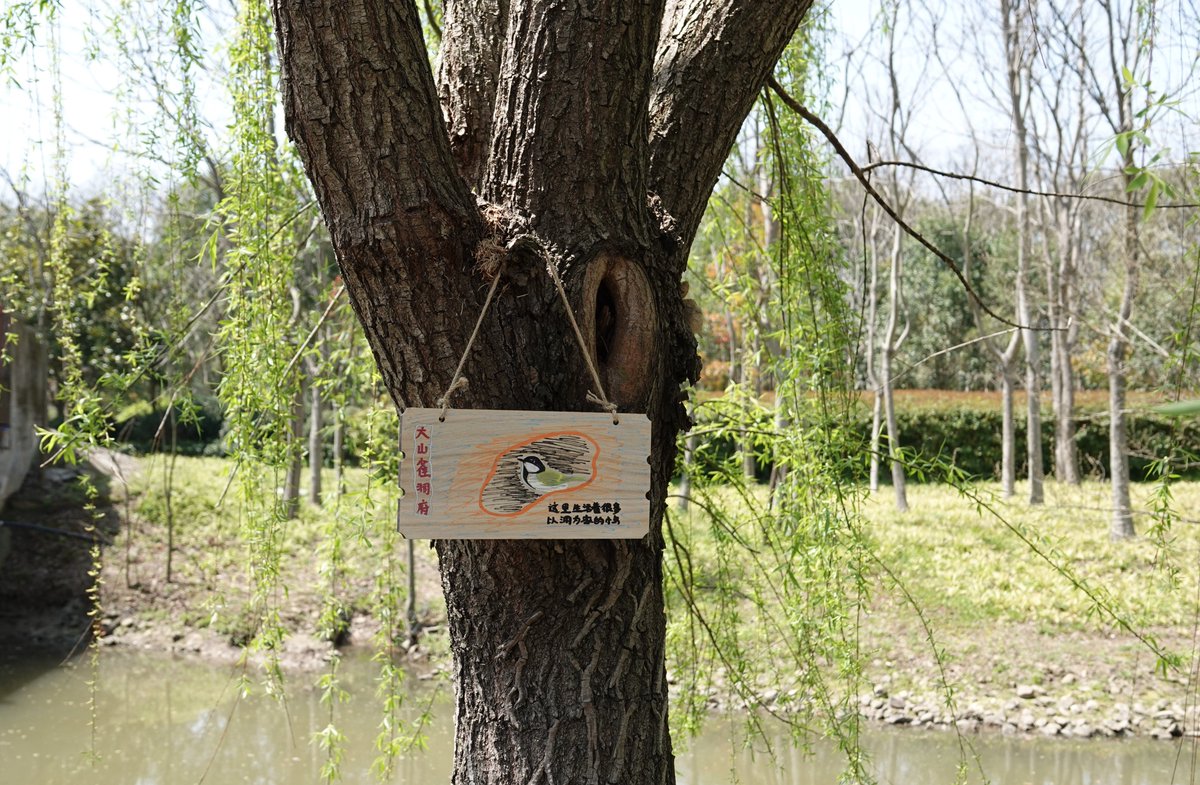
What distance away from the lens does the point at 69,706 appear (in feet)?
17.9

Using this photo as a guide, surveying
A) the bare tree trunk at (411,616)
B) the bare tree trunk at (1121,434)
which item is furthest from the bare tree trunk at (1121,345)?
the bare tree trunk at (411,616)

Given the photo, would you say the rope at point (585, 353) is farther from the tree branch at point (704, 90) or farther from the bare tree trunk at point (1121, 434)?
the bare tree trunk at point (1121, 434)

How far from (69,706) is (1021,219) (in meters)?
7.39

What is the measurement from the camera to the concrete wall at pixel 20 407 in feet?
24.6

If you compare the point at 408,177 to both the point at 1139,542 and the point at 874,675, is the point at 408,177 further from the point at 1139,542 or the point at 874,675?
the point at 1139,542

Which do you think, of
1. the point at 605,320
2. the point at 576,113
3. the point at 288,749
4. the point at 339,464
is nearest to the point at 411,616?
the point at 288,749

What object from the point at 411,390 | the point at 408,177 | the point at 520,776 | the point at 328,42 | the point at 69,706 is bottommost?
the point at 69,706

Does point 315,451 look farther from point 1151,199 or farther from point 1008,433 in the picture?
point 1151,199

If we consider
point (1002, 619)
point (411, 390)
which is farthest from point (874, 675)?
point (411, 390)

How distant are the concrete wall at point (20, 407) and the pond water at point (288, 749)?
229 cm

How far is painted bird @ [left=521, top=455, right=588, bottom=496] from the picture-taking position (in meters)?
1.26

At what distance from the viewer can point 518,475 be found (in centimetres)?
126

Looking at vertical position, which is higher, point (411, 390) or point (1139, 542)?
point (411, 390)

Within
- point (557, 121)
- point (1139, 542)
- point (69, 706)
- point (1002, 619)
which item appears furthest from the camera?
point (1139, 542)
